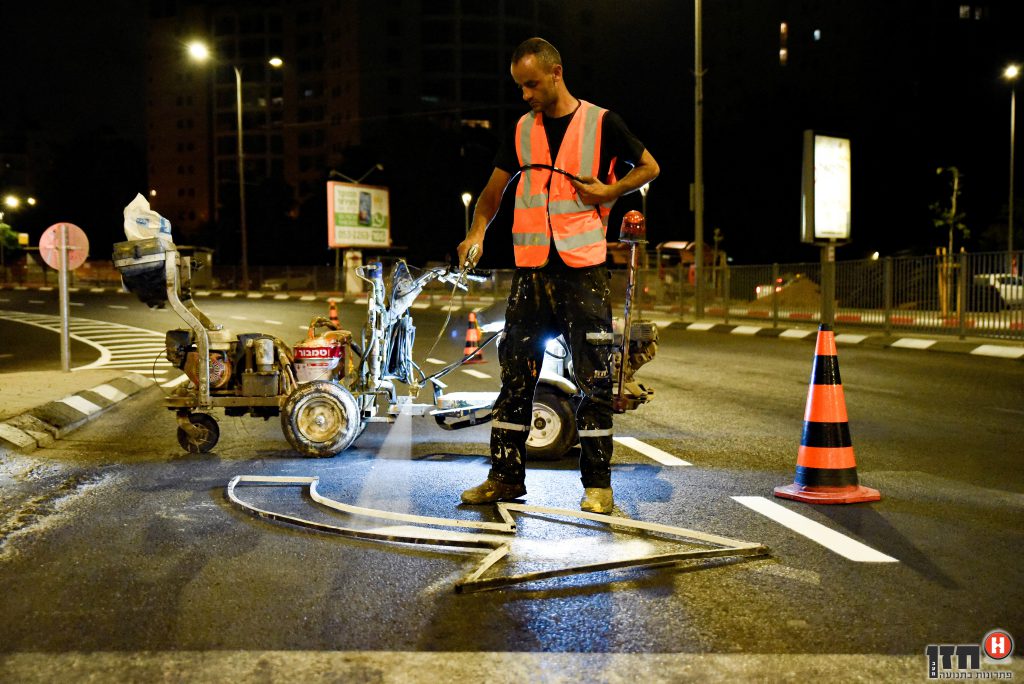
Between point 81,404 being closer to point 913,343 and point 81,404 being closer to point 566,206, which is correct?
point 566,206

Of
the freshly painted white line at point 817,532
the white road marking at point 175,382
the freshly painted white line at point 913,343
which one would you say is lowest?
the freshly painted white line at point 913,343

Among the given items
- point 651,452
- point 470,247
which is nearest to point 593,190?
point 470,247

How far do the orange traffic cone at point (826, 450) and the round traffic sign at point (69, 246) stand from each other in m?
9.18

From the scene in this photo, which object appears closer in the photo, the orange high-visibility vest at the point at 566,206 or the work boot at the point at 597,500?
the work boot at the point at 597,500

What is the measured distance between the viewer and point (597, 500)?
5.12m

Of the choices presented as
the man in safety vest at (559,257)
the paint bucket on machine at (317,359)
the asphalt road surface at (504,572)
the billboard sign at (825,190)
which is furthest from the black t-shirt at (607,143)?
the billboard sign at (825,190)

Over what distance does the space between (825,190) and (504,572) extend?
62.0 feet

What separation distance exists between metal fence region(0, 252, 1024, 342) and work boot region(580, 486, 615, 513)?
1363 cm

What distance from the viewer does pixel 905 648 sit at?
10.8 feet

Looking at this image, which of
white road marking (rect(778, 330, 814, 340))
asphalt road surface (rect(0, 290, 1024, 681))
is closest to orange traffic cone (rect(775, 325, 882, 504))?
asphalt road surface (rect(0, 290, 1024, 681))

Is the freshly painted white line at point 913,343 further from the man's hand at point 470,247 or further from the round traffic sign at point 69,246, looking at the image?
the man's hand at point 470,247

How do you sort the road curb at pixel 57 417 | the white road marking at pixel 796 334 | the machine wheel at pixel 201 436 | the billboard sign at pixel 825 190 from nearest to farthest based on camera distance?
the machine wheel at pixel 201 436
the road curb at pixel 57 417
the white road marking at pixel 796 334
the billboard sign at pixel 825 190

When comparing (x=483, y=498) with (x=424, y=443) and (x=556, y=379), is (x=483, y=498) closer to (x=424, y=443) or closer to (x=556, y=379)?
(x=556, y=379)

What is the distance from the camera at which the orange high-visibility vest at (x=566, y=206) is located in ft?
17.2
